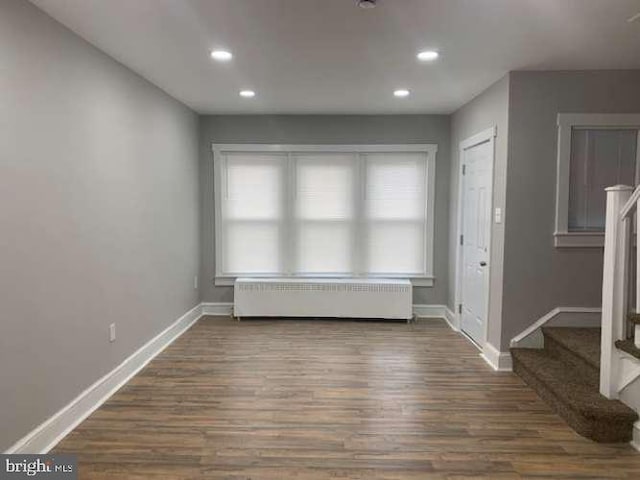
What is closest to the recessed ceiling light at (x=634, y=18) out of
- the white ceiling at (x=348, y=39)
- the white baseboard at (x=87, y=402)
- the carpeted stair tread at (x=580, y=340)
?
the white ceiling at (x=348, y=39)

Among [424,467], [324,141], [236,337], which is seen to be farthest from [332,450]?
[324,141]

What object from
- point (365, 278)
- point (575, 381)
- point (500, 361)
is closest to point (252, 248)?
point (365, 278)

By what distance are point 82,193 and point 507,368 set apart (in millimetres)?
3541

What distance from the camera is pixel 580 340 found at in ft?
11.7

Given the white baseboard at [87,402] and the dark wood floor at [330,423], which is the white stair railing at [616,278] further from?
the white baseboard at [87,402]

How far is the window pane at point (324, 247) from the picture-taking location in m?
5.88

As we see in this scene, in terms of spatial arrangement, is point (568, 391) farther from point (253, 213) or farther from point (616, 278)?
point (253, 213)

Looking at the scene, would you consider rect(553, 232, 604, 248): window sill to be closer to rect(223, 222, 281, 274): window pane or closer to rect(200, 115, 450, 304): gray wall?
rect(200, 115, 450, 304): gray wall

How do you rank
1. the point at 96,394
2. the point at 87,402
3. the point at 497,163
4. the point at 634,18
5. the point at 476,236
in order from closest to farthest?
the point at 634,18, the point at 87,402, the point at 96,394, the point at 497,163, the point at 476,236

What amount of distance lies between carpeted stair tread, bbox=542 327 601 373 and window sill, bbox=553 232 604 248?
69 cm

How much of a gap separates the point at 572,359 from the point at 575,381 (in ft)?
0.87

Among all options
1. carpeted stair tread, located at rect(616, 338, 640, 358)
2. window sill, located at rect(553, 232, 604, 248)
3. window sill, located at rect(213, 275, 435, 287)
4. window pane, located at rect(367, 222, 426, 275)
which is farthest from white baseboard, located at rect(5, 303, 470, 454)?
carpeted stair tread, located at rect(616, 338, 640, 358)

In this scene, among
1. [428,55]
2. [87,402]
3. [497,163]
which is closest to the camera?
[87,402]

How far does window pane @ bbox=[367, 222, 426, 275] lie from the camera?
5855mm
